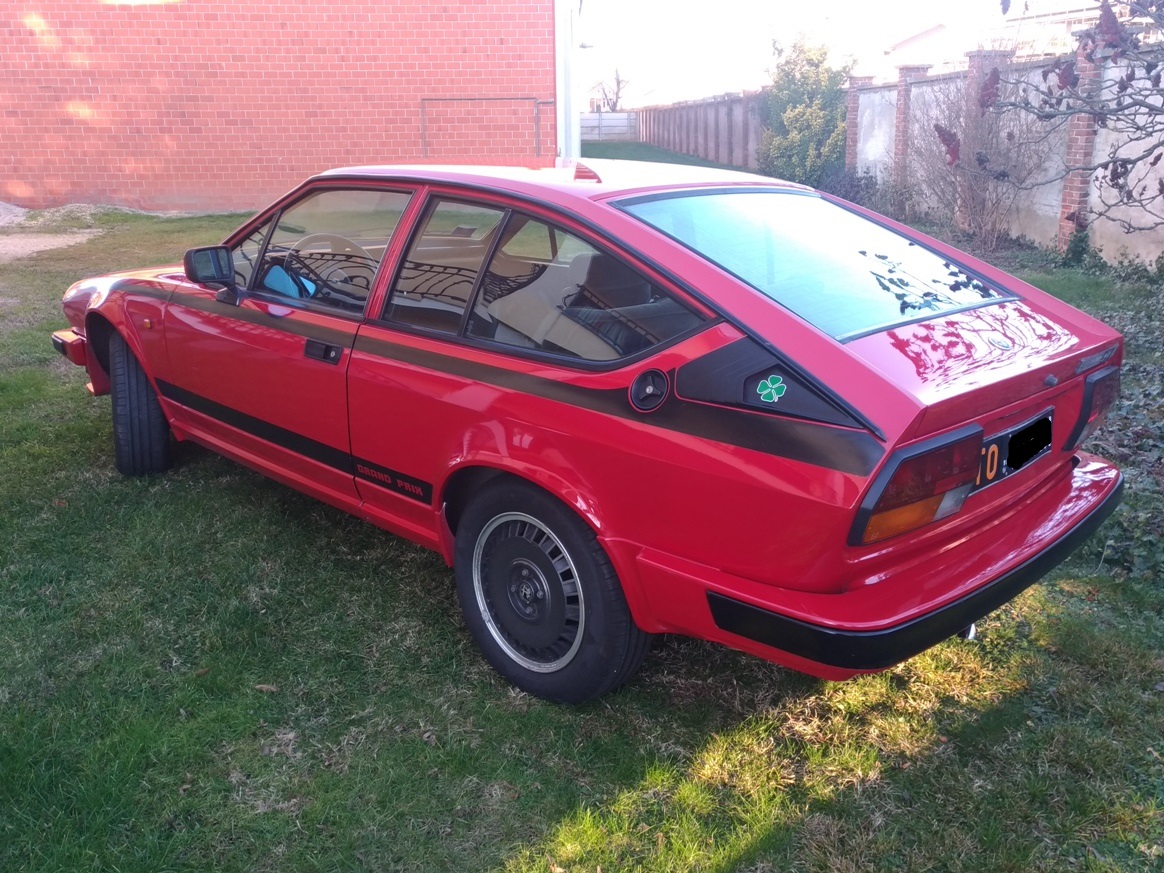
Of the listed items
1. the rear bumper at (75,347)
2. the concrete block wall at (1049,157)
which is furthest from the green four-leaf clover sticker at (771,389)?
the concrete block wall at (1049,157)

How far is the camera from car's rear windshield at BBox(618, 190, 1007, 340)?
2.72m

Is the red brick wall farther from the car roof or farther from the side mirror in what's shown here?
the car roof

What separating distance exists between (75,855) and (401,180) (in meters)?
2.31

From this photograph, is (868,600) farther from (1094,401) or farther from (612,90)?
(612,90)

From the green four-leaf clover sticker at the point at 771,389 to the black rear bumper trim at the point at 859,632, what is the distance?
0.51 meters

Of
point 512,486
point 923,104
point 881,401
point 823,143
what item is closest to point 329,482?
point 512,486

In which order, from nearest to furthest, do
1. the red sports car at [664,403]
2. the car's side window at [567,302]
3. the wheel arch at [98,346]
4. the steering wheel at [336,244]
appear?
1. the red sports car at [664,403]
2. the car's side window at [567,302]
3. the steering wheel at [336,244]
4. the wheel arch at [98,346]

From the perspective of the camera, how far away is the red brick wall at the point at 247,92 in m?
16.1

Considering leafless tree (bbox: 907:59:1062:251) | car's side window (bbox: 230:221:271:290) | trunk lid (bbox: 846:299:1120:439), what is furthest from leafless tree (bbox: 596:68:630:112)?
trunk lid (bbox: 846:299:1120:439)

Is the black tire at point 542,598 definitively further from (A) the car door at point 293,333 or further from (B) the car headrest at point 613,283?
(A) the car door at point 293,333

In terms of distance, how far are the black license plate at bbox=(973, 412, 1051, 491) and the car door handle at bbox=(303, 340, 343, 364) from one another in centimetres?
212

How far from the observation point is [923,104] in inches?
518

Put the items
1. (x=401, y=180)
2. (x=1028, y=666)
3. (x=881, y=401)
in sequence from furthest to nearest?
1. (x=401, y=180)
2. (x=1028, y=666)
3. (x=881, y=401)

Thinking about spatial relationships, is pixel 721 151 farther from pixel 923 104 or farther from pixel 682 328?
pixel 682 328
